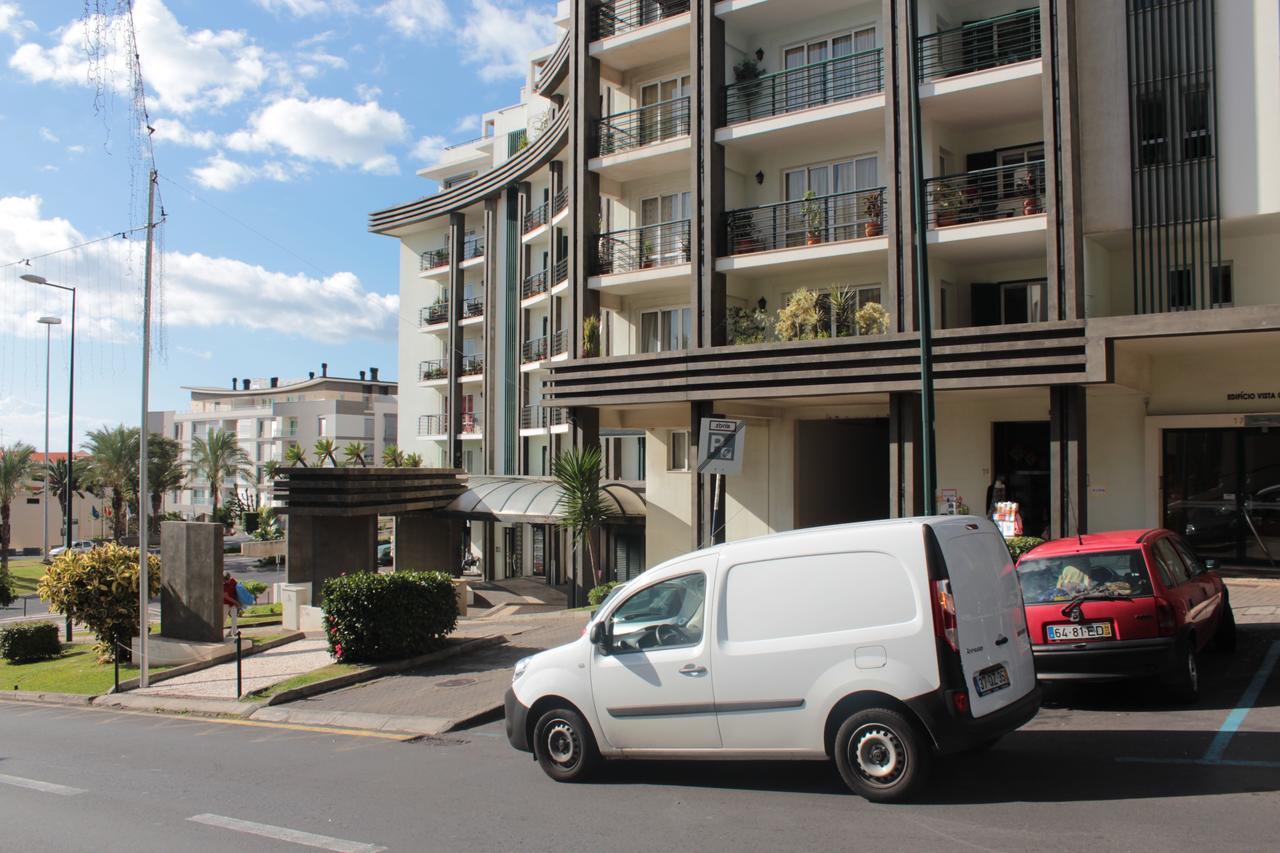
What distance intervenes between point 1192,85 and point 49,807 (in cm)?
1858

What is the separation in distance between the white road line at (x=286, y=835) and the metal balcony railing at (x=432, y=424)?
3793cm

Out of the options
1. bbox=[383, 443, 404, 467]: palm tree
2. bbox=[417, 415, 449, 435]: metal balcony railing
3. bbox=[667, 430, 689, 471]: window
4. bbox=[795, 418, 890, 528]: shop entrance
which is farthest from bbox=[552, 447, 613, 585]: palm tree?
bbox=[383, 443, 404, 467]: palm tree

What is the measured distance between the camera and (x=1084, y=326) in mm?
15617

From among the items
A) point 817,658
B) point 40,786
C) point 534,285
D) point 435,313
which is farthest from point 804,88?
point 435,313

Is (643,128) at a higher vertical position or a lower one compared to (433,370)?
higher

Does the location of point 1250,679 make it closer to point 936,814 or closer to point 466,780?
point 936,814

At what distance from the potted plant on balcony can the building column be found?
4.80 metres

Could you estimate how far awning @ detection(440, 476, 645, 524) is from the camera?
87.7ft

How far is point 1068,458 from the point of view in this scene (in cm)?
1611

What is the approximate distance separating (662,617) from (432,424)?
4007 centimetres

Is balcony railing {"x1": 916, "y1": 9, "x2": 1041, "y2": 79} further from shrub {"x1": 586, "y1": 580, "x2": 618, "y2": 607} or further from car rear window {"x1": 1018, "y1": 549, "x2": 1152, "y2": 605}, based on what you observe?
shrub {"x1": 586, "y1": 580, "x2": 618, "y2": 607}

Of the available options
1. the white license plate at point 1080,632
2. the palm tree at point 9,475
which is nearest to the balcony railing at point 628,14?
the white license plate at point 1080,632

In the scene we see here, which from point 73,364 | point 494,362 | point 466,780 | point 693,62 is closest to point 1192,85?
point 693,62

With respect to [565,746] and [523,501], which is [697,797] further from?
[523,501]
